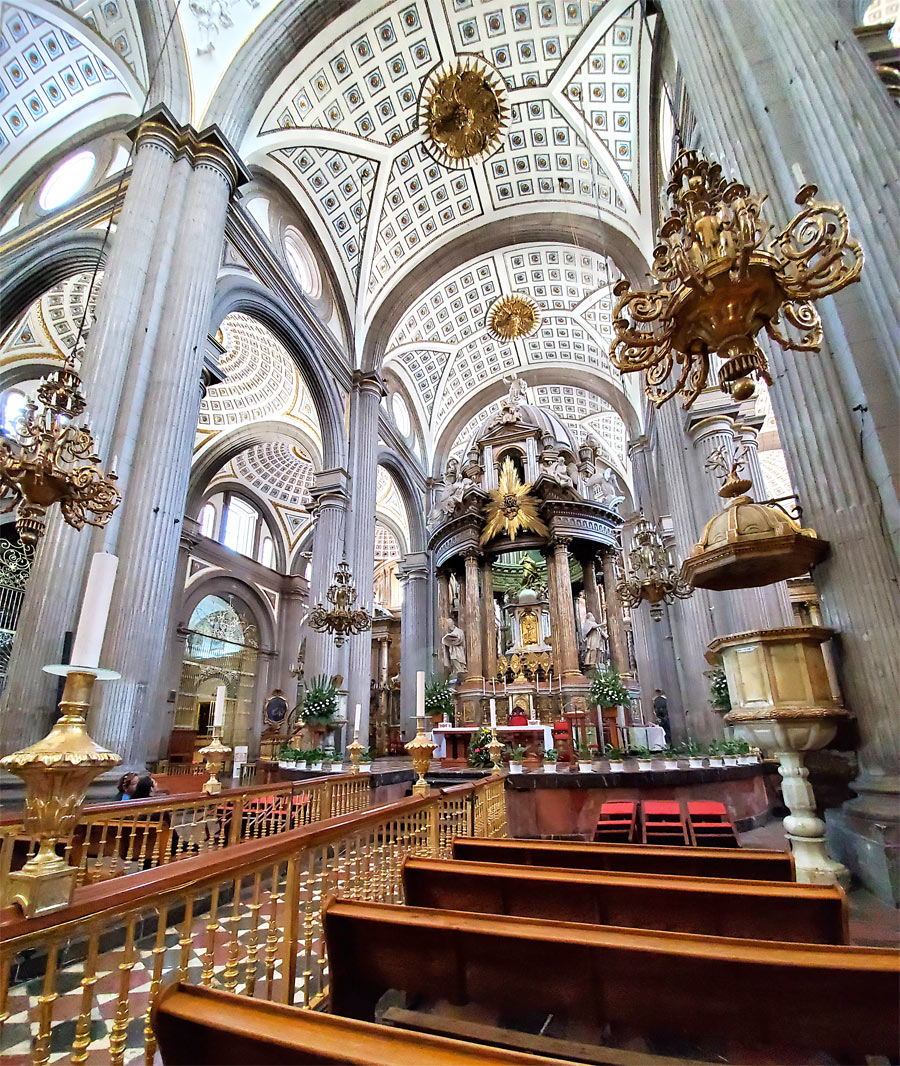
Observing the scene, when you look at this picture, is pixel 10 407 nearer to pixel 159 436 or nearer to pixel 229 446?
pixel 229 446

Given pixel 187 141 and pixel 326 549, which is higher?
pixel 187 141

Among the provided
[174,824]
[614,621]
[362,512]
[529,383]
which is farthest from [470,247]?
[174,824]

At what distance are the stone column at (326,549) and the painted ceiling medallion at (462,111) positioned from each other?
8549mm

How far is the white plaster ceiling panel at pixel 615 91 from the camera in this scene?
1073 cm

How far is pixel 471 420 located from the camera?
69.5 feet

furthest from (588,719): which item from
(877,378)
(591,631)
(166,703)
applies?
(166,703)

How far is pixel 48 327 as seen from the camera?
12312 millimetres

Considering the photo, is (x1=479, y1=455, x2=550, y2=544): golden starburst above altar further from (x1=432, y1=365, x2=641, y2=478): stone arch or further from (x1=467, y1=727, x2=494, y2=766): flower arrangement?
(x1=432, y1=365, x2=641, y2=478): stone arch

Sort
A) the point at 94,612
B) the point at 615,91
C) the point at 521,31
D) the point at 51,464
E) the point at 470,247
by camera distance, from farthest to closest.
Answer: the point at 470,247 → the point at 521,31 → the point at 615,91 → the point at 51,464 → the point at 94,612

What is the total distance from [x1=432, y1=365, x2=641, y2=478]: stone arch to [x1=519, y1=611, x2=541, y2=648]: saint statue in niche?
6.96 metres

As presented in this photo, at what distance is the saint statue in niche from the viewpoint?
1498 cm

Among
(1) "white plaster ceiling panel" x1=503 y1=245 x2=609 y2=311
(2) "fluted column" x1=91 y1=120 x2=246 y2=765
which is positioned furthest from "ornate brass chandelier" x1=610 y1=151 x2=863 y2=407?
(1) "white plaster ceiling panel" x1=503 y1=245 x2=609 y2=311

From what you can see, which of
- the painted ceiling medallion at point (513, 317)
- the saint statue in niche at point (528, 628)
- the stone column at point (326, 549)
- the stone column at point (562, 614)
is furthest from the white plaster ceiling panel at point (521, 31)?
the saint statue in niche at point (528, 628)

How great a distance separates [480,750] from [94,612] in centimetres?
759
